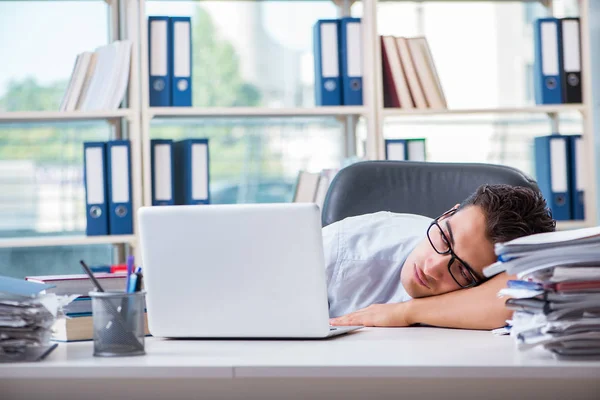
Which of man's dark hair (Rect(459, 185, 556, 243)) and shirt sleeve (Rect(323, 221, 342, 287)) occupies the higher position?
man's dark hair (Rect(459, 185, 556, 243))

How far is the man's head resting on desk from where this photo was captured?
1377 millimetres

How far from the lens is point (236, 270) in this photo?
1098mm

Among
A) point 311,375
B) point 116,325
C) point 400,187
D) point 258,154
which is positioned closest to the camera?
point 311,375

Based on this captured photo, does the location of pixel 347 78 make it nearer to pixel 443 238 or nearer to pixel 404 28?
pixel 443 238

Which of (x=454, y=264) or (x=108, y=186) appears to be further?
(x=108, y=186)

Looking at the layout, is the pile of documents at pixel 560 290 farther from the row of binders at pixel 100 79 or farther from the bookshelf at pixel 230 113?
the row of binders at pixel 100 79

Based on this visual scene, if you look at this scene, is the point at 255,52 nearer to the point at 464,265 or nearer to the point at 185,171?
the point at 185,171

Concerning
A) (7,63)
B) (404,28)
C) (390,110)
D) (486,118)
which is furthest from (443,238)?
(404,28)

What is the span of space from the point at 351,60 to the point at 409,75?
0.22m

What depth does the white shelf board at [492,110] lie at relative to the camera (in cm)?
287

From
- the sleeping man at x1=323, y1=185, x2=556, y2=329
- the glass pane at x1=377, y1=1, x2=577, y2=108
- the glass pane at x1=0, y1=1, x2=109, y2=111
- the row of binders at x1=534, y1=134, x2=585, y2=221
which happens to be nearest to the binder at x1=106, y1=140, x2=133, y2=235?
the glass pane at x1=0, y1=1, x2=109, y2=111

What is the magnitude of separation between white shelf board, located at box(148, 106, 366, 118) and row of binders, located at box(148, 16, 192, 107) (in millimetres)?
37

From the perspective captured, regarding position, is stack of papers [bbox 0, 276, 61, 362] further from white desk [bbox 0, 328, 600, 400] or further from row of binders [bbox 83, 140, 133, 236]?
row of binders [bbox 83, 140, 133, 236]

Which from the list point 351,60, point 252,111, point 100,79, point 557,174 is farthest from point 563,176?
point 100,79
